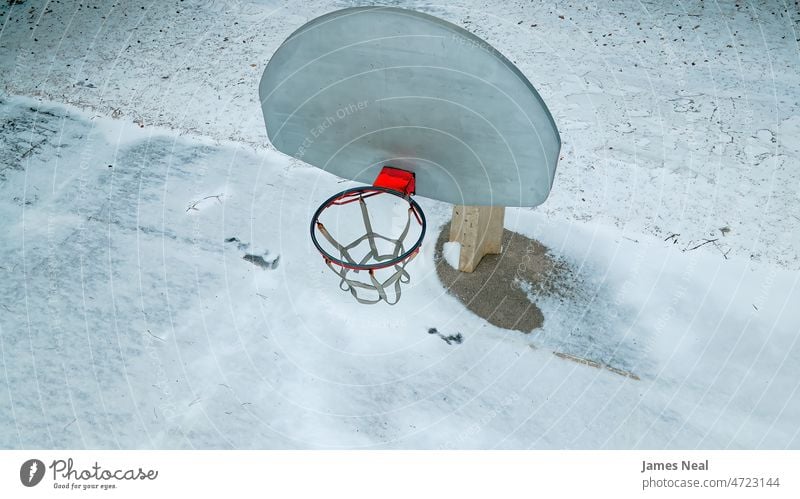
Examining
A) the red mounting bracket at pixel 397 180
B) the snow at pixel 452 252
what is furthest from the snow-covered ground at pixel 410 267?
the red mounting bracket at pixel 397 180

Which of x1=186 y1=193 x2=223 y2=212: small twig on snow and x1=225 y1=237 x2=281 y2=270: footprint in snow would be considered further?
x1=186 y1=193 x2=223 y2=212: small twig on snow

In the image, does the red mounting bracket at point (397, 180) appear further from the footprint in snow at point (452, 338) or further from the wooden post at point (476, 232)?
the footprint in snow at point (452, 338)

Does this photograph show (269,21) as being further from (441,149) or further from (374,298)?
(441,149)

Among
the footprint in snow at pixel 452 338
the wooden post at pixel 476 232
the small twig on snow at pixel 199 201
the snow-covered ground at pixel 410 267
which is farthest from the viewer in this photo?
the small twig on snow at pixel 199 201

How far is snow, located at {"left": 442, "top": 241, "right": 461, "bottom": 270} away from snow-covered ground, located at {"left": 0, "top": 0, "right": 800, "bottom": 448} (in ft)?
0.54

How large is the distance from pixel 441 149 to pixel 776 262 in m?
2.40

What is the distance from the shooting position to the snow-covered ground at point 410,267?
3799mm

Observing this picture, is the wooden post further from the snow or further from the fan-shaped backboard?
the fan-shaped backboard

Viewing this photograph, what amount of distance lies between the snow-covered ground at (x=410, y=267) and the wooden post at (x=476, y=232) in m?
0.27

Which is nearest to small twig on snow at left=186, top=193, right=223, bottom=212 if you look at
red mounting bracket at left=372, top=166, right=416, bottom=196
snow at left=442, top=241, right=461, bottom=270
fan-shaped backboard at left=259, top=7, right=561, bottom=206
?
fan-shaped backboard at left=259, top=7, right=561, bottom=206

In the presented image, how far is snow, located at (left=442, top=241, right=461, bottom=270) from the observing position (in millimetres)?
4438

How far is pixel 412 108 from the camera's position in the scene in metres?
3.19

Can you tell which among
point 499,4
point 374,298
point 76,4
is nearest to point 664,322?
point 374,298

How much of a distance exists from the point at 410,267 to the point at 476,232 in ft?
1.89
